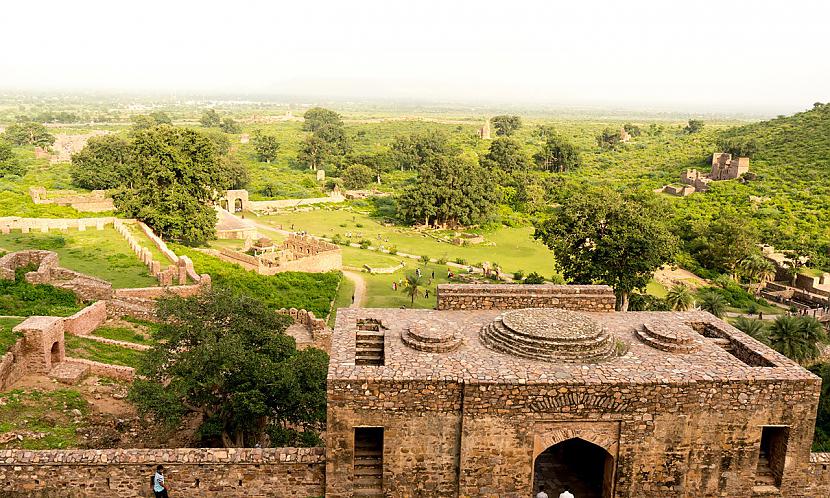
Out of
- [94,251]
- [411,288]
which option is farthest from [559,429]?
[94,251]

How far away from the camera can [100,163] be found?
6762 centimetres

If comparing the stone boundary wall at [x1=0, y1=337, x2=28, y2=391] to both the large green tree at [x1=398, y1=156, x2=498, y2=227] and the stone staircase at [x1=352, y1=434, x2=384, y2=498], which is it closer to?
the stone staircase at [x1=352, y1=434, x2=384, y2=498]

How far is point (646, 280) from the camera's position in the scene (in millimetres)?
31000

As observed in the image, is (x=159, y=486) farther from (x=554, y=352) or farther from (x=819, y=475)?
(x=819, y=475)

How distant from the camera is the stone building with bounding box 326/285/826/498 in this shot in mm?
11414

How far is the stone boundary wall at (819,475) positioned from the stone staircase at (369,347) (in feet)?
29.0

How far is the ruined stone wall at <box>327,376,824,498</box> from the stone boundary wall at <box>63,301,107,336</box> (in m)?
15.1

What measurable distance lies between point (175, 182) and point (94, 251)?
24.5 feet

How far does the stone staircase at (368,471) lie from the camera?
11930 millimetres

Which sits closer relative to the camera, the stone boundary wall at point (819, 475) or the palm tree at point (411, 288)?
the stone boundary wall at point (819, 475)

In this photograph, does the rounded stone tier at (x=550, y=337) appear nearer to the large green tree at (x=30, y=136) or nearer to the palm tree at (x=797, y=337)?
the palm tree at (x=797, y=337)

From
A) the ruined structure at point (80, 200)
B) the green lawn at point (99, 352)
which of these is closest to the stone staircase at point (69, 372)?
the green lawn at point (99, 352)

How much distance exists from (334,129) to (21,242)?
83767mm

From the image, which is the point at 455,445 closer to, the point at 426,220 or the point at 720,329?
the point at 720,329
